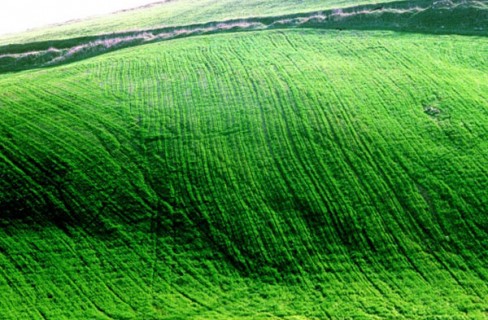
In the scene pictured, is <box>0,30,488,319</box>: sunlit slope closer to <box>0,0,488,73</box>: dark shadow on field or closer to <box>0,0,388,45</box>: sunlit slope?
<box>0,0,488,73</box>: dark shadow on field

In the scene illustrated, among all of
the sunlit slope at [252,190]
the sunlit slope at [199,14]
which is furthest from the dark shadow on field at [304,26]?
the sunlit slope at [252,190]

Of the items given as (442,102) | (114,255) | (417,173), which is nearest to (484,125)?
(442,102)

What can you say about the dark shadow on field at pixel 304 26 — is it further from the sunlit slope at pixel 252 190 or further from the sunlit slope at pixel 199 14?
the sunlit slope at pixel 252 190

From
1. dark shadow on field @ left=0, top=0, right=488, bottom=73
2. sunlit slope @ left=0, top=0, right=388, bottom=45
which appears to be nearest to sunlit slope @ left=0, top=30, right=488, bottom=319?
dark shadow on field @ left=0, top=0, right=488, bottom=73

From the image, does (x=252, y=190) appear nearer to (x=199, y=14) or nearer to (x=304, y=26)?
(x=304, y=26)

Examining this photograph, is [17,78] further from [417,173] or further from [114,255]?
[417,173]
